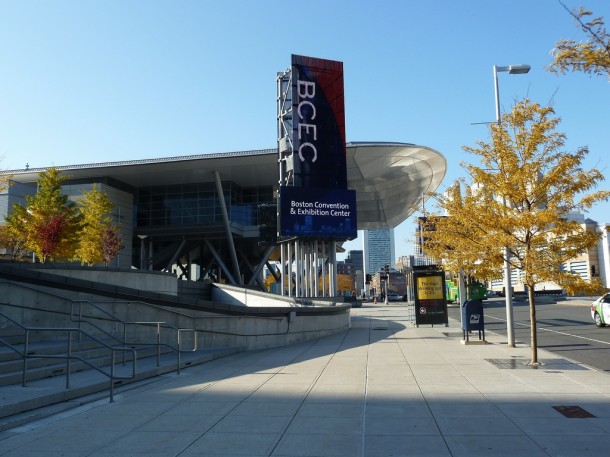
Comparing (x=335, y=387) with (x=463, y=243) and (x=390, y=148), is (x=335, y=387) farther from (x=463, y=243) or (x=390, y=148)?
(x=390, y=148)

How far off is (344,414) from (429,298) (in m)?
17.0

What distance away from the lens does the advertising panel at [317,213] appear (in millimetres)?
24500

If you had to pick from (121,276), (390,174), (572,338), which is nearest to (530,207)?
(572,338)

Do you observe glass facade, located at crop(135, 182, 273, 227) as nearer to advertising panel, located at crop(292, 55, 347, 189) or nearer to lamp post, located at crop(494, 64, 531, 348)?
advertising panel, located at crop(292, 55, 347, 189)

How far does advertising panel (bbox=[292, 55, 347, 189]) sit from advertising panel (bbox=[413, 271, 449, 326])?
6.75 meters

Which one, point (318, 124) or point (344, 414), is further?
point (318, 124)

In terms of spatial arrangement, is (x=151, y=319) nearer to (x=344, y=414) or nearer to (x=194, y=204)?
(x=344, y=414)

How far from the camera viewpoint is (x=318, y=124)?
27.4 m

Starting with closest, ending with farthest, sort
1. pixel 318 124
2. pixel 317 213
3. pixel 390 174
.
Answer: pixel 317 213 < pixel 318 124 < pixel 390 174

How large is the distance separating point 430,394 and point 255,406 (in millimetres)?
2950

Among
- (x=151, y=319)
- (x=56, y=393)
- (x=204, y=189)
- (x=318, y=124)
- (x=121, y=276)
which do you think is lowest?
(x=56, y=393)

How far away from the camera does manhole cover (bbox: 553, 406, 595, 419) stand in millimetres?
7004

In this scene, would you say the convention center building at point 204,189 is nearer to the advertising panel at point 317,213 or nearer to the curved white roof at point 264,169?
the curved white roof at point 264,169

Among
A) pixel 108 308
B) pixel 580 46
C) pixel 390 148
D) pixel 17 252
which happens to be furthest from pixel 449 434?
pixel 17 252
